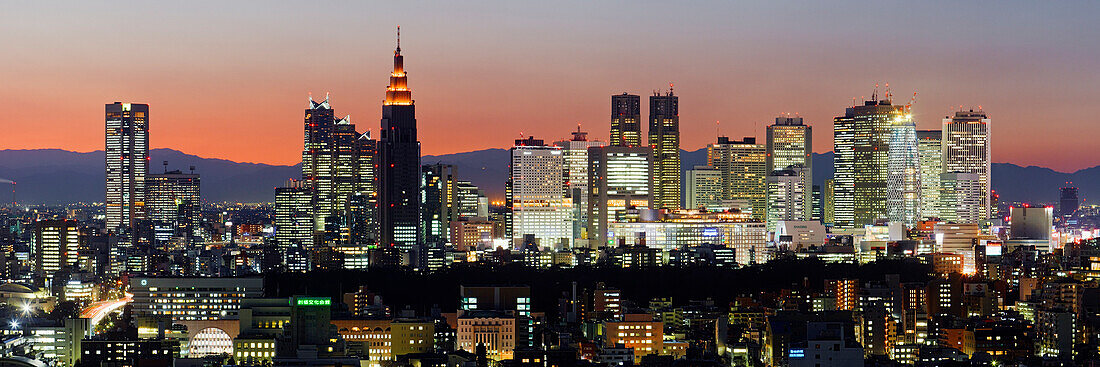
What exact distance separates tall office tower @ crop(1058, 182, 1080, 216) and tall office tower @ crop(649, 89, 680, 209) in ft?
140

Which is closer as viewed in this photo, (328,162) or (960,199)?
(328,162)

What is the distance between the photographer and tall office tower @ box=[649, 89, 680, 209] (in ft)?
429

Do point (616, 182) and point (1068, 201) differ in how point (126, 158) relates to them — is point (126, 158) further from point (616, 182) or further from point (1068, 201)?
point (1068, 201)

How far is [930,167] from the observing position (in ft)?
488

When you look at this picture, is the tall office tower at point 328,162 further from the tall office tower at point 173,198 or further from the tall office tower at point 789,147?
the tall office tower at point 789,147

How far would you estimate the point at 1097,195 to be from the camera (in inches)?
6422

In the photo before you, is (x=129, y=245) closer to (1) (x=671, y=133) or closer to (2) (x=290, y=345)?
(1) (x=671, y=133)

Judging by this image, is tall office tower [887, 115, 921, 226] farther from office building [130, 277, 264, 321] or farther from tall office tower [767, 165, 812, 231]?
office building [130, 277, 264, 321]

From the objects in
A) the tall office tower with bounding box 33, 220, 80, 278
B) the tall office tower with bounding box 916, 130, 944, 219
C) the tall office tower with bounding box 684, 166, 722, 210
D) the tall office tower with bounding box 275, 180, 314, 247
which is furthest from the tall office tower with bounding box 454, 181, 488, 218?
the tall office tower with bounding box 916, 130, 944, 219

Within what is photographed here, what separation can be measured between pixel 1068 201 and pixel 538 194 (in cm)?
5604

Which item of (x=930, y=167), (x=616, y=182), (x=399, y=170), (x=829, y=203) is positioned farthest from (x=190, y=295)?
(x=930, y=167)

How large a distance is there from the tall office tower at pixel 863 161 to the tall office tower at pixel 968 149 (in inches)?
450

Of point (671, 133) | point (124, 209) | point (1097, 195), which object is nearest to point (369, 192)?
point (671, 133)

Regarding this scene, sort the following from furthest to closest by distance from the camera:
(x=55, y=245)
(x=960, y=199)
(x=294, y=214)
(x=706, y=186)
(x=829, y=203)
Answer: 1. (x=960, y=199)
2. (x=829, y=203)
3. (x=706, y=186)
4. (x=294, y=214)
5. (x=55, y=245)
